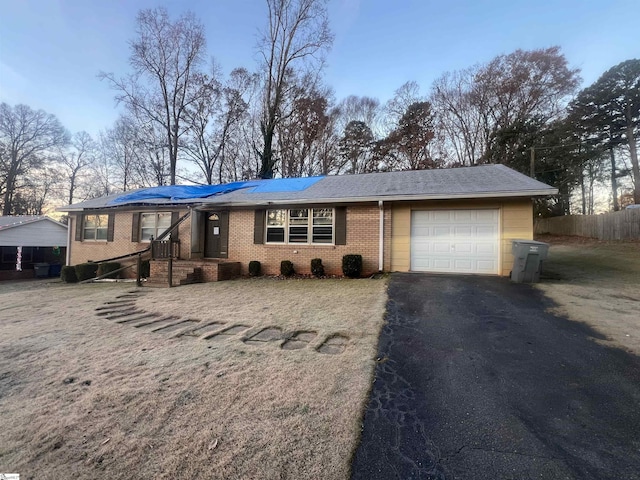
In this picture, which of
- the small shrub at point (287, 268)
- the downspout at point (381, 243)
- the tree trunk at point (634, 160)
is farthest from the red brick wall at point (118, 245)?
the tree trunk at point (634, 160)

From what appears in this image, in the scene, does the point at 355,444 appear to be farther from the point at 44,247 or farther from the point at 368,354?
the point at 44,247

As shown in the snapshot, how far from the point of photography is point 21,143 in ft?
87.4

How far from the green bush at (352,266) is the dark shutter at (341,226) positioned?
77 cm

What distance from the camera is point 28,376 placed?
332cm

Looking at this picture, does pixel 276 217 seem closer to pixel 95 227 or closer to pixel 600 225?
pixel 95 227

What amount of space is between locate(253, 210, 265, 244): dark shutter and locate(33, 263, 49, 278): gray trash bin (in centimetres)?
1563

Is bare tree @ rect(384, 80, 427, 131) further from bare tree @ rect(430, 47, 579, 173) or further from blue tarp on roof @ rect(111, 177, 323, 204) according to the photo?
blue tarp on roof @ rect(111, 177, 323, 204)

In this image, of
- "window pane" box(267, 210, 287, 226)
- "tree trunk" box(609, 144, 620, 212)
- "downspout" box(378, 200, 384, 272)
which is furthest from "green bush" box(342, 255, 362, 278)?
"tree trunk" box(609, 144, 620, 212)

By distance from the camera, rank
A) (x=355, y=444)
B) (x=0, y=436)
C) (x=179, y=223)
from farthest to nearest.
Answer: (x=179, y=223), (x=0, y=436), (x=355, y=444)

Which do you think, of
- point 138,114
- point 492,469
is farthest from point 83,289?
point 138,114

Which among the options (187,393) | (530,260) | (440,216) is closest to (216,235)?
(440,216)

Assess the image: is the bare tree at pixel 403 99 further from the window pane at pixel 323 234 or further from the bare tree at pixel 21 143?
the bare tree at pixel 21 143

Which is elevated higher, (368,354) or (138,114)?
(138,114)

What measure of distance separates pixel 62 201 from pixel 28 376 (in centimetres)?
3751
